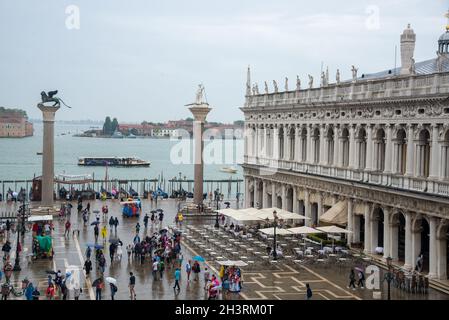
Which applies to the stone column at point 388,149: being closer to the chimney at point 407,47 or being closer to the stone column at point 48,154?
the chimney at point 407,47

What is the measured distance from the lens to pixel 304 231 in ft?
139

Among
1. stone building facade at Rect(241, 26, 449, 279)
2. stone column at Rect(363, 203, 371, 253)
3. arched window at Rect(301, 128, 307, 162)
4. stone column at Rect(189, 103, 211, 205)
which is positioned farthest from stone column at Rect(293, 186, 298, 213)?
stone column at Rect(189, 103, 211, 205)

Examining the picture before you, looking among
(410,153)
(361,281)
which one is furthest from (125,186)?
(361,281)

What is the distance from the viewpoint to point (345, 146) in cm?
4669

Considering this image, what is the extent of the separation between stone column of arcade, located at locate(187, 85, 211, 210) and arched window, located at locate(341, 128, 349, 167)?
63.4 ft

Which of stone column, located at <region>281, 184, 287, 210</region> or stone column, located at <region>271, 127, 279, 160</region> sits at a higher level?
stone column, located at <region>271, 127, 279, 160</region>

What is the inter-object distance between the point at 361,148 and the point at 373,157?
7.19 ft

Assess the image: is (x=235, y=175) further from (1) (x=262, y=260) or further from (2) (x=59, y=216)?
(1) (x=262, y=260)

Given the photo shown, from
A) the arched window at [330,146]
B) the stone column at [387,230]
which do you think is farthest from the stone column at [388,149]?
the arched window at [330,146]

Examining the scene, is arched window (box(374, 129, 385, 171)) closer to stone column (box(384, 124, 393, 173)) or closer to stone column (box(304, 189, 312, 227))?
stone column (box(384, 124, 393, 173))

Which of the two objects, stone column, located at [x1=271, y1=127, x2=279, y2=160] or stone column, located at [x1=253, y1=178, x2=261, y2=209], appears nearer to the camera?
stone column, located at [x1=271, y1=127, x2=279, y2=160]

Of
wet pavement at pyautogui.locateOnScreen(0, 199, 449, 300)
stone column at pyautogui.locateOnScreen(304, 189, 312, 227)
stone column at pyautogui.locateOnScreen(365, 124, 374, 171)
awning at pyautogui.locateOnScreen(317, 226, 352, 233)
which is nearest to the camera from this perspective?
wet pavement at pyautogui.locateOnScreen(0, 199, 449, 300)

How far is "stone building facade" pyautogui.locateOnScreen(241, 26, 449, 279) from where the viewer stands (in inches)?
1410

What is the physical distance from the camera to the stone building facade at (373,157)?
35.8m
